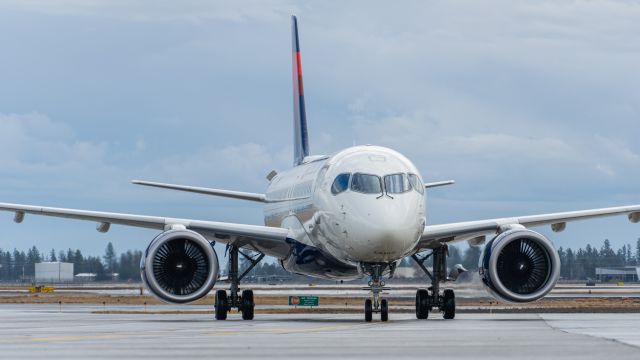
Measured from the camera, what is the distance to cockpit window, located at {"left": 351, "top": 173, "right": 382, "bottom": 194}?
3309 centimetres

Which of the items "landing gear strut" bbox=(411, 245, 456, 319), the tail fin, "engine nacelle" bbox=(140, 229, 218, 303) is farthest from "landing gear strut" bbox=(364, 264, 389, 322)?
the tail fin

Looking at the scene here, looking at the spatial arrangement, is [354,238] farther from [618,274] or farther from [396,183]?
[618,274]

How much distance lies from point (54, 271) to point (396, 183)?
140306 mm

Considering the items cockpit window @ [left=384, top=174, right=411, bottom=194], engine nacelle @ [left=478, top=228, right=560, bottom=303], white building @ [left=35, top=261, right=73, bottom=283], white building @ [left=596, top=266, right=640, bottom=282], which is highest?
white building @ [left=35, top=261, right=73, bottom=283]

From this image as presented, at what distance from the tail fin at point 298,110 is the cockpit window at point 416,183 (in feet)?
52.0

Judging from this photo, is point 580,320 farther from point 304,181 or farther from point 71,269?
point 71,269

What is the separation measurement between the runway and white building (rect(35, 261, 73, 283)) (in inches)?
5412

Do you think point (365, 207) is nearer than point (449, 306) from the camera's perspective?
Yes

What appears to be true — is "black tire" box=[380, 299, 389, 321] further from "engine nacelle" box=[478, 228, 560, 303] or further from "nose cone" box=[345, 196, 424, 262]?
"engine nacelle" box=[478, 228, 560, 303]

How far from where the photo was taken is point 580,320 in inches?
1339

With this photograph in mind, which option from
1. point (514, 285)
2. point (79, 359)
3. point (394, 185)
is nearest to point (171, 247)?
point (394, 185)

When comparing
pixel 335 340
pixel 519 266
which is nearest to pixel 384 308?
pixel 519 266

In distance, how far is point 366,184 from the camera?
33.3 m

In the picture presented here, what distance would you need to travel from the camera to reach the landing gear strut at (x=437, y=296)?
123 ft
